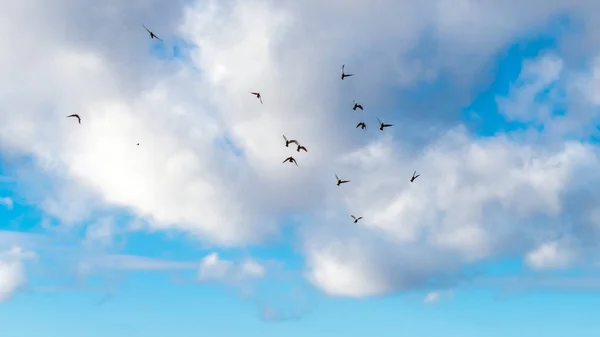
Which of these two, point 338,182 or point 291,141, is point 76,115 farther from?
point 338,182

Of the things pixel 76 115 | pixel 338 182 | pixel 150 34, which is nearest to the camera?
pixel 150 34

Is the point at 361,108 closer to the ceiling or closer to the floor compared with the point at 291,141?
closer to the ceiling

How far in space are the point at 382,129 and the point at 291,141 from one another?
2143 cm

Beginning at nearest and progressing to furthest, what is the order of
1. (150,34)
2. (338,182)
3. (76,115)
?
(150,34) → (76,115) → (338,182)

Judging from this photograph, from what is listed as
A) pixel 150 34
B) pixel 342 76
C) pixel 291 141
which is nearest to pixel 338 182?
pixel 291 141

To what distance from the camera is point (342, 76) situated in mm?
124500

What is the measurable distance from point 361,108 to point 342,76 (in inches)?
447

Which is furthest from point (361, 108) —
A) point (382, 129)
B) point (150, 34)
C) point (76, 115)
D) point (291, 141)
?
point (76, 115)

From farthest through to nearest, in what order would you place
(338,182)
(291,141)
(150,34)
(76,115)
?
(338,182)
(291,141)
(76,115)
(150,34)

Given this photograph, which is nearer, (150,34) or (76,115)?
(150,34)

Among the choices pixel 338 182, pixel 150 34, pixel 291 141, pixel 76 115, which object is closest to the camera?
pixel 150 34

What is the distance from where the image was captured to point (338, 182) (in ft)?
455

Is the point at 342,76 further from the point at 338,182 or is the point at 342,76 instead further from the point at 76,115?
the point at 76,115

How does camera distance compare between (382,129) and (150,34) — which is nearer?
(150,34)
